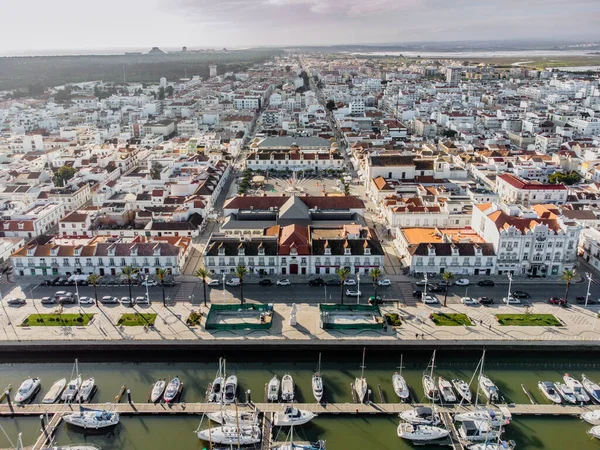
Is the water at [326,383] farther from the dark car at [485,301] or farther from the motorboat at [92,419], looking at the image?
the dark car at [485,301]

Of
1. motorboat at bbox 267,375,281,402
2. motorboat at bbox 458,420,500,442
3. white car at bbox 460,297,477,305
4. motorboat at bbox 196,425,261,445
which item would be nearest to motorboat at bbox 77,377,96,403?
motorboat at bbox 196,425,261,445

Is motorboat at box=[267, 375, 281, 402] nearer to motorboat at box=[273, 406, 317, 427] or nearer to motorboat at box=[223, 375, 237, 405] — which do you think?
motorboat at box=[273, 406, 317, 427]

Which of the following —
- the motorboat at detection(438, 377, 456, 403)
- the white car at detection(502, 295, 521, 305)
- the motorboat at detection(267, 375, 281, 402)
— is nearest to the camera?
the motorboat at detection(438, 377, 456, 403)

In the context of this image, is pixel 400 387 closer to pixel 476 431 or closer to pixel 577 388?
pixel 476 431

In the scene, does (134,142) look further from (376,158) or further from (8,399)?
(8,399)

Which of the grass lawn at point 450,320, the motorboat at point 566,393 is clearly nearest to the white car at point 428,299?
the grass lawn at point 450,320

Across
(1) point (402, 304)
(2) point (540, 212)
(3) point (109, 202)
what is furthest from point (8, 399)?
(2) point (540, 212)

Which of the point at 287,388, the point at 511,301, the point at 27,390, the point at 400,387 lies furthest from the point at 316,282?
the point at 27,390
